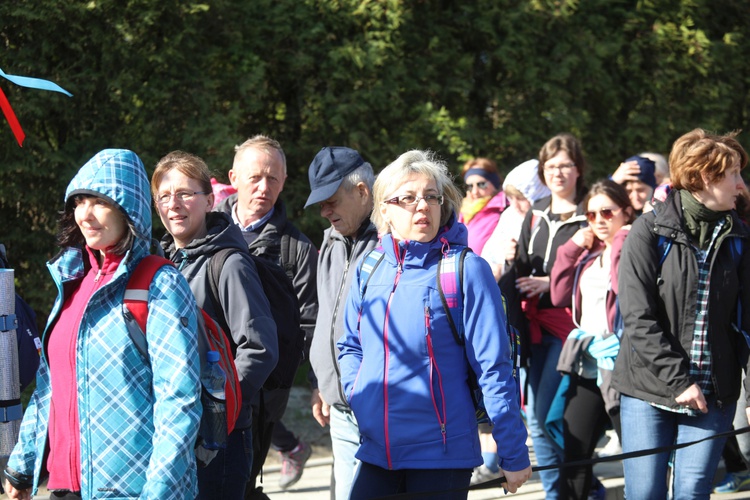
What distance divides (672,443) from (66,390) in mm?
2749

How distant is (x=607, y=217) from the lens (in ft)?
18.5

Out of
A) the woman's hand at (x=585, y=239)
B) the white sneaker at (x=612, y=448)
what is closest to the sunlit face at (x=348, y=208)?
the woman's hand at (x=585, y=239)

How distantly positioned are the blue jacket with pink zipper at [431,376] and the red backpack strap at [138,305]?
92 centimetres

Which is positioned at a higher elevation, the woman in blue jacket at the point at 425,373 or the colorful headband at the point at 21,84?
the colorful headband at the point at 21,84

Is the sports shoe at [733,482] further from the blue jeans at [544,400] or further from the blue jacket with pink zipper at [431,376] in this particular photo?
the blue jacket with pink zipper at [431,376]

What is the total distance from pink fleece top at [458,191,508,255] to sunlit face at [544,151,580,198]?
0.74 metres

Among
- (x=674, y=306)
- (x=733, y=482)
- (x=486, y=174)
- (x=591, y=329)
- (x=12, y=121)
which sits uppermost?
(x=12, y=121)

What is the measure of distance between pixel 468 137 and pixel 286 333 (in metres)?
5.82

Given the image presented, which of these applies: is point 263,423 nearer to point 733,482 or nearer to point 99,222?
point 99,222

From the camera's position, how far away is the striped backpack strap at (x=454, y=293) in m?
3.54

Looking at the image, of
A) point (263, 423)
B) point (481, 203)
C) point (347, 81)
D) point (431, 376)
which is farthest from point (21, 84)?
point (347, 81)

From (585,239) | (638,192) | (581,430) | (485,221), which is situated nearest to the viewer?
(581,430)

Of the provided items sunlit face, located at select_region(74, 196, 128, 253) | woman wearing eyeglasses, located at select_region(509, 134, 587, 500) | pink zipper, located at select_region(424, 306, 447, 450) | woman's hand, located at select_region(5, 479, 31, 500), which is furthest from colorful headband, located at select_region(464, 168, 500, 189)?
woman's hand, located at select_region(5, 479, 31, 500)

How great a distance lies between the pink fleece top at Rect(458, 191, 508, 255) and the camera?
686 centimetres
